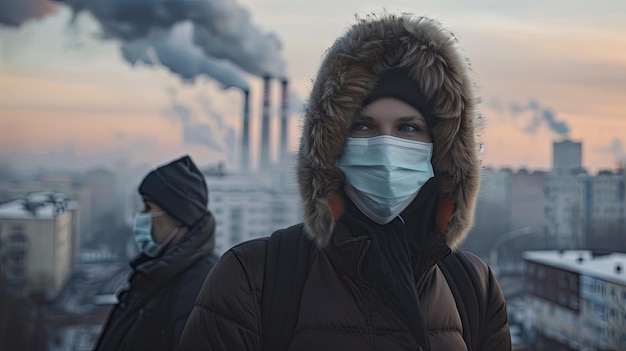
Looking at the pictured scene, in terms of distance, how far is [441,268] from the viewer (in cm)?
100

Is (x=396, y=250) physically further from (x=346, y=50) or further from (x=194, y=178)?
(x=194, y=178)

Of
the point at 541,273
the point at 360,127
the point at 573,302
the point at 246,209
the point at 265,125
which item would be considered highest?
the point at 265,125

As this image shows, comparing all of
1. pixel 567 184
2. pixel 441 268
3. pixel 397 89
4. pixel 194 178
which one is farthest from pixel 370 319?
pixel 567 184

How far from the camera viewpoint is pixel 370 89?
0.91 m

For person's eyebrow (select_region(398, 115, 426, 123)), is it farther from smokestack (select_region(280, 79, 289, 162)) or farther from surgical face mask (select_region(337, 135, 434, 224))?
smokestack (select_region(280, 79, 289, 162))

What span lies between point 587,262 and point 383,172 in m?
4.81

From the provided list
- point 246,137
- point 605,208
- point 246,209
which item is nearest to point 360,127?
point 605,208

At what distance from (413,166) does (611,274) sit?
440cm

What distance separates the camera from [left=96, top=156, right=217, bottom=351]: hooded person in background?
5.45 feet

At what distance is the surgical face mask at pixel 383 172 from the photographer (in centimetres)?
90

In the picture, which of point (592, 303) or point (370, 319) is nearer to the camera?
point (370, 319)

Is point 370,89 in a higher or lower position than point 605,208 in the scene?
higher

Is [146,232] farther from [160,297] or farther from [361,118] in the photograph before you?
[361,118]

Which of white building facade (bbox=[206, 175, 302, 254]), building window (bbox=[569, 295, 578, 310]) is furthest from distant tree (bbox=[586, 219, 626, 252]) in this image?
white building facade (bbox=[206, 175, 302, 254])
